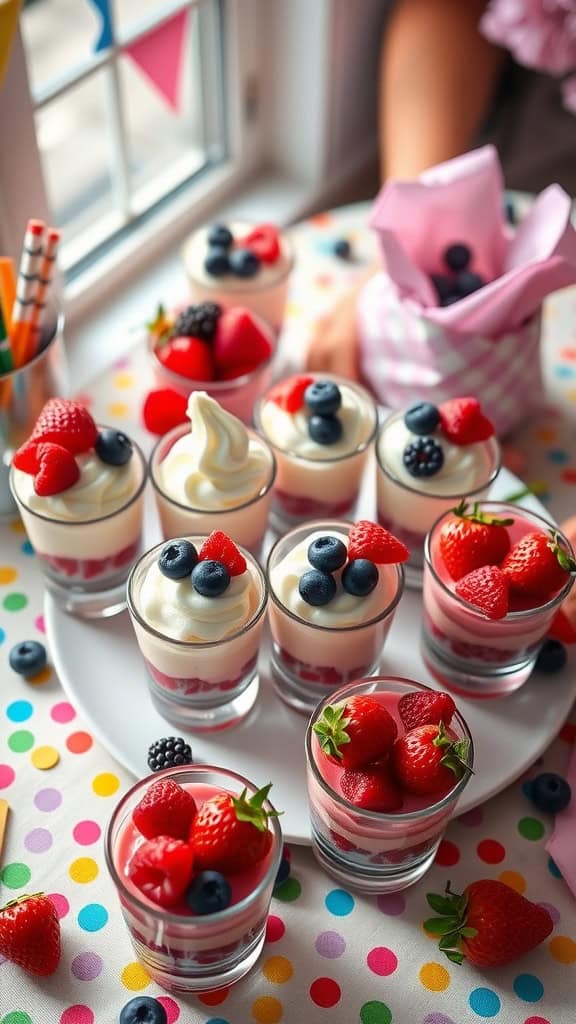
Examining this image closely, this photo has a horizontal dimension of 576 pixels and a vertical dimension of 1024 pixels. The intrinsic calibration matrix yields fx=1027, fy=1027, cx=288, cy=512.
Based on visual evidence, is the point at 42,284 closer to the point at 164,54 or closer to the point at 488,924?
the point at 164,54

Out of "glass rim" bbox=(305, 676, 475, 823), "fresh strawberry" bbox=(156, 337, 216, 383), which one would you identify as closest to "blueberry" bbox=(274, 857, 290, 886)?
"glass rim" bbox=(305, 676, 475, 823)

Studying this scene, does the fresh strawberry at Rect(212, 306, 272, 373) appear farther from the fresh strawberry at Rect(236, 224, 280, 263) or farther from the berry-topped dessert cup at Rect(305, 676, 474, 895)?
the berry-topped dessert cup at Rect(305, 676, 474, 895)

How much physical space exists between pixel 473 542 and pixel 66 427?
520 mm

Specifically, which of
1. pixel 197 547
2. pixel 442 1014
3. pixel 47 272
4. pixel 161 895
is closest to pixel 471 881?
pixel 442 1014

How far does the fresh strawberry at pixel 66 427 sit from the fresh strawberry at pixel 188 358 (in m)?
0.24

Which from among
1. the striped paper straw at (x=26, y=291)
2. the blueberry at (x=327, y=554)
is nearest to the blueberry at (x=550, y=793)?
the blueberry at (x=327, y=554)

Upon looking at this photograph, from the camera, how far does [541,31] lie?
1869mm

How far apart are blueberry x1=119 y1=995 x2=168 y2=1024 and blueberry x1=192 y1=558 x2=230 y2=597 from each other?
426mm

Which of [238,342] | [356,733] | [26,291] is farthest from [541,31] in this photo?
[356,733]

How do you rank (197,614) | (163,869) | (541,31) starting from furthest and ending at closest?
(541,31) → (197,614) → (163,869)

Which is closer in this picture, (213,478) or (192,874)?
(192,874)

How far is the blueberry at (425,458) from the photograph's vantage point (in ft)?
4.43

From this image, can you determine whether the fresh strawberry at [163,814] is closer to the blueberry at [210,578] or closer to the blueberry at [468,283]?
the blueberry at [210,578]

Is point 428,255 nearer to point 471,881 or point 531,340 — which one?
point 531,340
